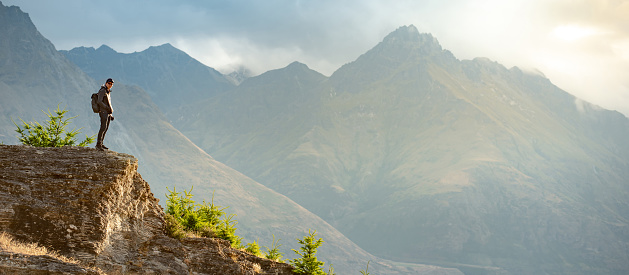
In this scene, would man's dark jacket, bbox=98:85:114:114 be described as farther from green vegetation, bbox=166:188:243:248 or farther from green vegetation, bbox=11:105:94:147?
green vegetation, bbox=11:105:94:147

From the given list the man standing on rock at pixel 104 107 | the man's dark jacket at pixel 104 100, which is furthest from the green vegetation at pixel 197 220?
the man's dark jacket at pixel 104 100

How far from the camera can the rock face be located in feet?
69.3

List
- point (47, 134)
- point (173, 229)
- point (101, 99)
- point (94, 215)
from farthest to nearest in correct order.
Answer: point (47, 134) → point (101, 99) → point (173, 229) → point (94, 215)

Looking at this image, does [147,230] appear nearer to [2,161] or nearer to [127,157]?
[127,157]

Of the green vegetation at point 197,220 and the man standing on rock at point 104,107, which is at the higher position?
the man standing on rock at point 104,107

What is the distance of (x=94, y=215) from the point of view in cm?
2192

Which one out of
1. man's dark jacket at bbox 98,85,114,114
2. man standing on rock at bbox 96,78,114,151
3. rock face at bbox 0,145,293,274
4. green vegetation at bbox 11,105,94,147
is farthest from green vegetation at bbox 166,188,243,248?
green vegetation at bbox 11,105,94,147

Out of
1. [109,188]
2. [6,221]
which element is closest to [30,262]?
[6,221]

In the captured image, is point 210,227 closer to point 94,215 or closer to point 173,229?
point 173,229

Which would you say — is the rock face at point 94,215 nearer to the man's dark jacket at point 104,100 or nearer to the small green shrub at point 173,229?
the small green shrub at point 173,229

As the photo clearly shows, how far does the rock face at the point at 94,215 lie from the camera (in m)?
21.1

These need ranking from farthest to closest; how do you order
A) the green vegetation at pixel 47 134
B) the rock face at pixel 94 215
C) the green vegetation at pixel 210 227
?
the green vegetation at pixel 47 134
the green vegetation at pixel 210 227
the rock face at pixel 94 215

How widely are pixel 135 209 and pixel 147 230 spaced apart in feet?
3.42

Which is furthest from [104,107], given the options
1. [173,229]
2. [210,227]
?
[210,227]
